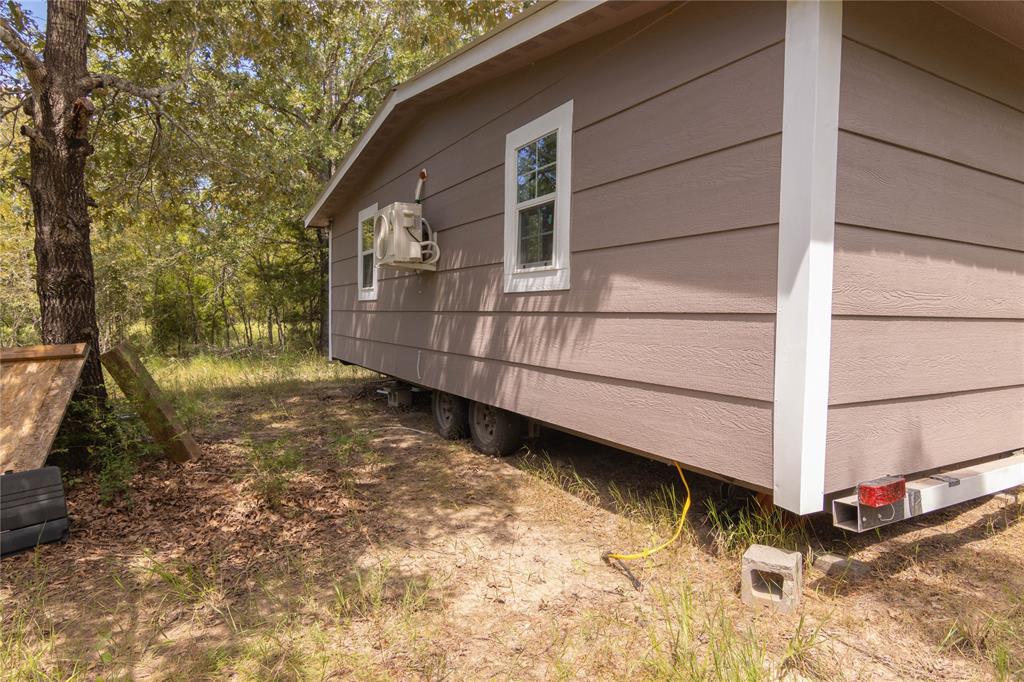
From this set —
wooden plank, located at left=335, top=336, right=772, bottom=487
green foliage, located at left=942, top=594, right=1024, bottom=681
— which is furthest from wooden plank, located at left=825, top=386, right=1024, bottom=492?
green foliage, located at left=942, top=594, right=1024, bottom=681

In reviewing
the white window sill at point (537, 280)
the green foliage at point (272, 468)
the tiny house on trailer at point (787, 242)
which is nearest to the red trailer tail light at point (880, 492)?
the tiny house on trailer at point (787, 242)

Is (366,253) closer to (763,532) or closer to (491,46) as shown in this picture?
(491,46)

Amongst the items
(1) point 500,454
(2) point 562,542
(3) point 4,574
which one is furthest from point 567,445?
(3) point 4,574

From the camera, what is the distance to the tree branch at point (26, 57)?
3.63 m

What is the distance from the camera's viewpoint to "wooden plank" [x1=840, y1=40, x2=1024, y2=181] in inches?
93.2

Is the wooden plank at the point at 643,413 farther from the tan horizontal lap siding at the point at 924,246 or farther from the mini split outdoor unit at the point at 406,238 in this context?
the mini split outdoor unit at the point at 406,238

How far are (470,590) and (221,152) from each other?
19.7 feet

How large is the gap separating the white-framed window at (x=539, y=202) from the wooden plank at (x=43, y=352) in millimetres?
3136

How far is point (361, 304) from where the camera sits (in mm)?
7910

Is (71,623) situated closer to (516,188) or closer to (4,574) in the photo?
(4,574)

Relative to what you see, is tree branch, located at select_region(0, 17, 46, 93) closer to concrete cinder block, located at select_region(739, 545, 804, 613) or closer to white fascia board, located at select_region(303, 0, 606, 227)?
white fascia board, located at select_region(303, 0, 606, 227)

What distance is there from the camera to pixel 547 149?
3.99 metres

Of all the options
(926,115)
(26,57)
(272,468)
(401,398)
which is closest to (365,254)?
(401,398)

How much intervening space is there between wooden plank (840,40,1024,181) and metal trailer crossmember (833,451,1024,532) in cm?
155
